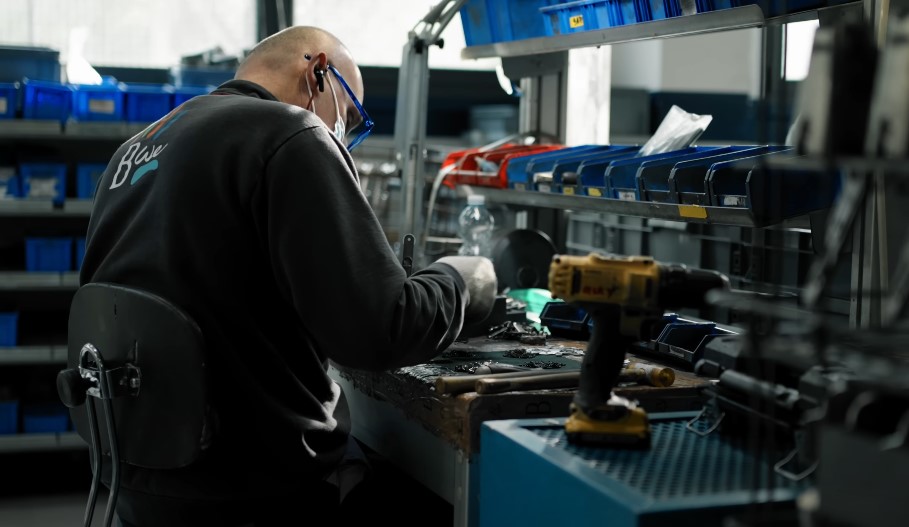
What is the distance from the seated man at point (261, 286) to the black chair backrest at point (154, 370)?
5 centimetres

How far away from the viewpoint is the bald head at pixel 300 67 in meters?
2.13

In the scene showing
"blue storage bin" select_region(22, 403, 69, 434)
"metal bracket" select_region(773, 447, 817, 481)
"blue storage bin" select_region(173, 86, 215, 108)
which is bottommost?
"blue storage bin" select_region(22, 403, 69, 434)

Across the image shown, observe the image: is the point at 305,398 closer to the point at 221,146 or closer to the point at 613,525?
the point at 221,146

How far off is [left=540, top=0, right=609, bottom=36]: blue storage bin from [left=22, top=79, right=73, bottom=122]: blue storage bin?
2.27 m

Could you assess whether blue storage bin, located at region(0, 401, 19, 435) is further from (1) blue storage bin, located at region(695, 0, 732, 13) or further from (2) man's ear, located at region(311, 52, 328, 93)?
(1) blue storage bin, located at region(695, 0, 732, 13)

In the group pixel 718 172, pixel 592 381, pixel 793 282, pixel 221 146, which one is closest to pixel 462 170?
pixel 793 282

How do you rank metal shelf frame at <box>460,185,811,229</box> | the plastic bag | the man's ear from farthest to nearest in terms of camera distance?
the plastic bag → the man's ear → metal shelf frame at <box>460,185,811,229</box>

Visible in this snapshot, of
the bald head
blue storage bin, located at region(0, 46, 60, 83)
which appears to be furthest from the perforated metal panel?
blue storage bin, located at region(0, 46, 60, 83)

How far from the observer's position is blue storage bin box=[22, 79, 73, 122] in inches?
164

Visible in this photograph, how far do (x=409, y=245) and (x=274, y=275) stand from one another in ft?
1.44

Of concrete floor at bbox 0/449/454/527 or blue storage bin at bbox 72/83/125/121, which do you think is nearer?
concrete floor at bbox 0/449/454/527

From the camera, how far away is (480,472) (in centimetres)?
178

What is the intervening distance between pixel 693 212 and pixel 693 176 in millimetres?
79

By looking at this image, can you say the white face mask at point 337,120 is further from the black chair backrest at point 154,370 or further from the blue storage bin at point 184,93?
the blue storage bin at point 184,93
